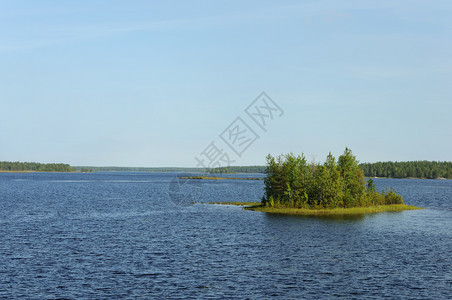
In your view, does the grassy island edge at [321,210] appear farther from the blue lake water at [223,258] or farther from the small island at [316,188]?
the blue lake water at [223,258]

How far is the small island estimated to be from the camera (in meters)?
94.8

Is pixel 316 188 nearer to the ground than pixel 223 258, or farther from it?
farther from it

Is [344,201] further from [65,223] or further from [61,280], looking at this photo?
[61,280]

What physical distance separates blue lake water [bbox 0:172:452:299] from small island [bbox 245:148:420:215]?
39.2 feet

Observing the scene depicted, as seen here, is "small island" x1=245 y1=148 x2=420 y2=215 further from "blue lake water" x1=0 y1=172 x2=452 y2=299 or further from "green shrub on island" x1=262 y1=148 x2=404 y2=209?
"blue lake water" x1=0 y1=172 x2=452 y2=299

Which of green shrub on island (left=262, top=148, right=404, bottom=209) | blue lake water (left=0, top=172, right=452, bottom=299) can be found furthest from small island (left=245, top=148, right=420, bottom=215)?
blue lake water (left=0, top=172, right=452, bottom=299)

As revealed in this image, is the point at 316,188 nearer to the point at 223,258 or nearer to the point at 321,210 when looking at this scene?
the point at 321,210

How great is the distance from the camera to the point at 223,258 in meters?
48.8

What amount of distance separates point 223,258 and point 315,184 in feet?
167

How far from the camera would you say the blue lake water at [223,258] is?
37156 millimetres

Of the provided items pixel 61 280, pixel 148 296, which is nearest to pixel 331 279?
pixel 148 296

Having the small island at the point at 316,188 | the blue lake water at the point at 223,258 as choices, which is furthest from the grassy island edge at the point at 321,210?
the blue lake water at the point at 223,258

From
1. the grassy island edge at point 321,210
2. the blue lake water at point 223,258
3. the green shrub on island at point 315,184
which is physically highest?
the green shrub on island at point 315,184

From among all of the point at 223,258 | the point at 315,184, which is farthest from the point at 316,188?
the point at 223,258
